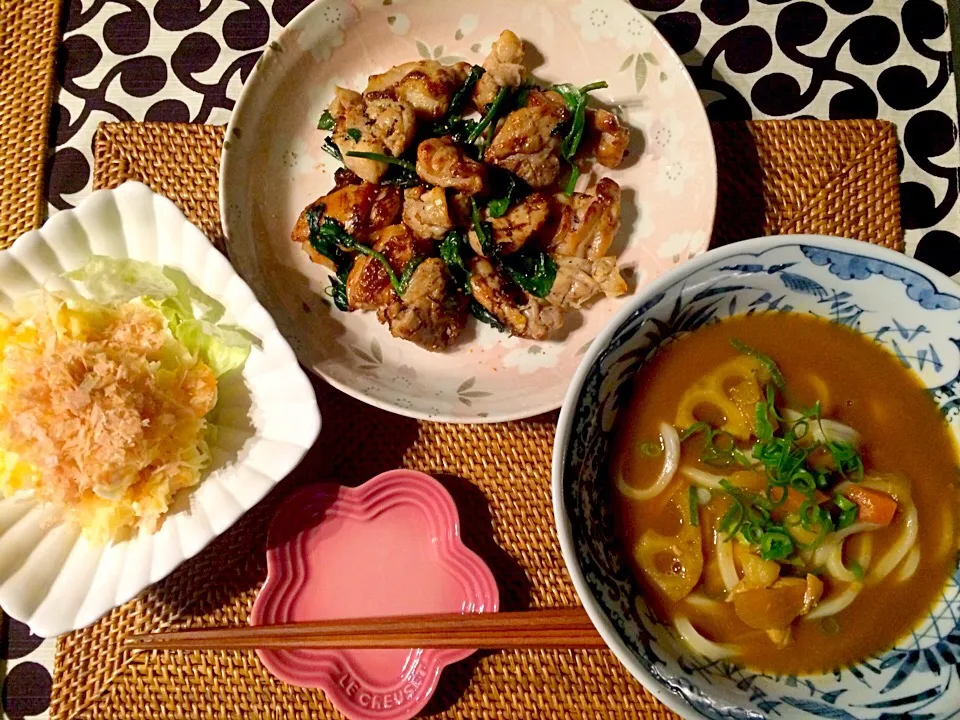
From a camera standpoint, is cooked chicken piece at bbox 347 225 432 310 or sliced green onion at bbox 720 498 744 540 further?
cooked chicken piece at bbox 347 225 432 310

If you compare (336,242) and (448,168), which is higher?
(448,168)

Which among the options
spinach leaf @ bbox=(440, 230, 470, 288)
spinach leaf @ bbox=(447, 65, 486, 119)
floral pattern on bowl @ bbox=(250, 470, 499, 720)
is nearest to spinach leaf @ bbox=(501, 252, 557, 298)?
spinach leaf @ bbox=(440, 230, 470, 288)

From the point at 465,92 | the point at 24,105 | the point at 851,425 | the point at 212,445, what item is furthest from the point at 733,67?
the point at 24,105

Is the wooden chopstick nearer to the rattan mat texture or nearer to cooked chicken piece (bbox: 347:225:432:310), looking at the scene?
the rattan mat texture

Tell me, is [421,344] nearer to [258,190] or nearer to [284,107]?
[258,190]

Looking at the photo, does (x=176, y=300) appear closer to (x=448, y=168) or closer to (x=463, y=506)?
(x=448, y=168)

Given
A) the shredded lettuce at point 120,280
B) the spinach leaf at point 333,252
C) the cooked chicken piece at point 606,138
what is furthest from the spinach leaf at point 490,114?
the shredded lettuce at point 120,280

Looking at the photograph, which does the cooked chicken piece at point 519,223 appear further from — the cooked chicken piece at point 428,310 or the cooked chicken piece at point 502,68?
the cooked chicken piece at point 502,68
